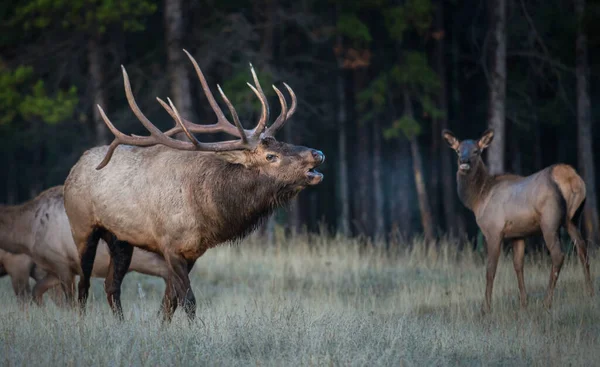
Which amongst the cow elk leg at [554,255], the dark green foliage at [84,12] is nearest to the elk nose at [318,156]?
the cow elk leg at [554,255]

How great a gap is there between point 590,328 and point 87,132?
17.9 metres

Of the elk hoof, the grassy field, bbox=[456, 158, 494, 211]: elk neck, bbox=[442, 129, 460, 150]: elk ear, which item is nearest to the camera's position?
the grassy field

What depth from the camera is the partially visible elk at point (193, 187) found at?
8.27 metres

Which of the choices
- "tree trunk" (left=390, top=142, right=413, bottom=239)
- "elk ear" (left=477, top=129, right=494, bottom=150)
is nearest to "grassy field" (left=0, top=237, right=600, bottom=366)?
"elk ear" (left=477, top=129, right=494, bottom=150)

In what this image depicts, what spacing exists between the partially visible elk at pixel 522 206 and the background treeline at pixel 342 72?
3586 millimetres

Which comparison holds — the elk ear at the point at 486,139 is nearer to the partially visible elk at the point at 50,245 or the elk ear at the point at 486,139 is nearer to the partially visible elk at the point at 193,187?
the partially visible elk at the point at 193,187

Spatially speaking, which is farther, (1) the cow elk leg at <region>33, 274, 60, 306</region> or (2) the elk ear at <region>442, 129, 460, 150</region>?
(2) the elk ear at <region>442, 129, 460, 150</region>

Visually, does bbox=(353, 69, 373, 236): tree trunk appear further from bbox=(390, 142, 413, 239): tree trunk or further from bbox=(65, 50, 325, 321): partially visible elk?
bbox=(65, 50, 325, 321): partially visible elk

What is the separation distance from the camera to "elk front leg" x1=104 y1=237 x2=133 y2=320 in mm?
9250

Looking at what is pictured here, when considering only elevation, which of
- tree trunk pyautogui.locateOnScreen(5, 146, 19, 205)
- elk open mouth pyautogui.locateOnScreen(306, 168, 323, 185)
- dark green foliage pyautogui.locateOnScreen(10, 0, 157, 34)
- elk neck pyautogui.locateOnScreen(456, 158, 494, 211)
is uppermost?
dark green foliage pyautogui.locateOnScreen(10, 0, 157, 34)

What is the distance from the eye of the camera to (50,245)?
1106cm

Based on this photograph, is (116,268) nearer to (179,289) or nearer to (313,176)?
(179,289)

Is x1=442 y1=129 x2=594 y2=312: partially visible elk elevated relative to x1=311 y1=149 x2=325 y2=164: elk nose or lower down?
lower down

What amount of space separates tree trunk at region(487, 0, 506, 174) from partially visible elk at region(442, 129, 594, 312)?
3352mm
